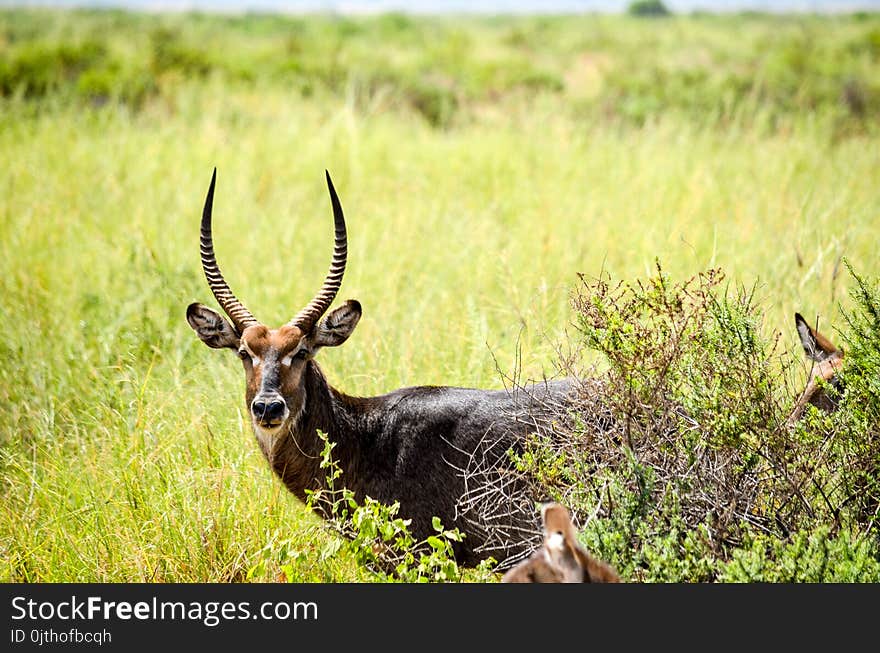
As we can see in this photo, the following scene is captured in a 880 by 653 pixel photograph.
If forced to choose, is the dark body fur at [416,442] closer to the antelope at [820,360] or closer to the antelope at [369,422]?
the antelope at [369,422]

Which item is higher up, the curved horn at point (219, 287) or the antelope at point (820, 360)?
the curved horn at point (219, 287)

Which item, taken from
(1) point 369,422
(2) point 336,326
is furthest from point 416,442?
(2) point 336,326

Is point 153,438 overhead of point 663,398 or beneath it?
beneath

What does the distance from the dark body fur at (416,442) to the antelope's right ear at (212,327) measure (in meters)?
0.40

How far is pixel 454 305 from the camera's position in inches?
301

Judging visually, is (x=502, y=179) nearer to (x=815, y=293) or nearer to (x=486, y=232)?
(x=486, y=232)

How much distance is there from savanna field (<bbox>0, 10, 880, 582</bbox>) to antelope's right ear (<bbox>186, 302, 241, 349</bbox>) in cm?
46

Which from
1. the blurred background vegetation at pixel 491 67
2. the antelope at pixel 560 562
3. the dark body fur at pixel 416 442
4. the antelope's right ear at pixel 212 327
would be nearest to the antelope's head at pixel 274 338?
the antelope's right ear at pixel 212 327

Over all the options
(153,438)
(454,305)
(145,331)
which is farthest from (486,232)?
(153,438)

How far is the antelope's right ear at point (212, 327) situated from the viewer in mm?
5227

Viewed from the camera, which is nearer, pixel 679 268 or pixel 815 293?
pixel 815 293

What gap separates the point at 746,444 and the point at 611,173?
23.2 feet

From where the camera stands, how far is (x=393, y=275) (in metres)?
7.89

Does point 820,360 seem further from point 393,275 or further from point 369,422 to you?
point 393,275
